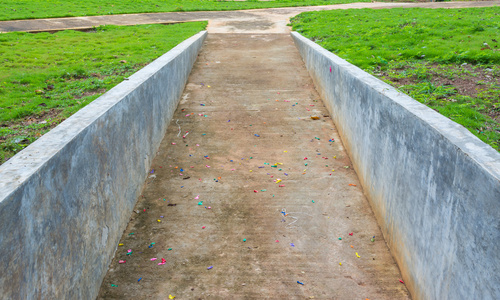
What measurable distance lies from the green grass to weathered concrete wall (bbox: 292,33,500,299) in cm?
1775

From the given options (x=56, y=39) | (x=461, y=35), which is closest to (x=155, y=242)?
(x=461, y=35)

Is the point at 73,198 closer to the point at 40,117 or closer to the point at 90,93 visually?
the point at 40,117

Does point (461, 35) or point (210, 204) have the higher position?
point (461, 35)

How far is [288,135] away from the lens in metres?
6.48

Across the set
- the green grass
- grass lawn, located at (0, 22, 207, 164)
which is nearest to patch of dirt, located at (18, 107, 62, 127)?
grass lawn, located at (0, 22, 207, 164)

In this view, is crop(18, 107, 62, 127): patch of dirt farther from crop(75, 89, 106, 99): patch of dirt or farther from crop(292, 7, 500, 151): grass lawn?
crop(292, 7, 500, 151): grass lawn

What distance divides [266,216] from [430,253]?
6.33 ft

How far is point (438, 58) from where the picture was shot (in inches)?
329

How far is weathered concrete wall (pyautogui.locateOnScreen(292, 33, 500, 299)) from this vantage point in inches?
87.7

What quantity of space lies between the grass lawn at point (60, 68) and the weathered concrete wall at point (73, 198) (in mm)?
1409

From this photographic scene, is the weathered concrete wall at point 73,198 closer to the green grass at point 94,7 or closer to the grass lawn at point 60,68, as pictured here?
the grass lawn at point 60,68

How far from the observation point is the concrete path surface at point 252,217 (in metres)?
3.50

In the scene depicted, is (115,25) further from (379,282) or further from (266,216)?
(379,282)

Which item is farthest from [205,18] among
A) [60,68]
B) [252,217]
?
[252,217]
